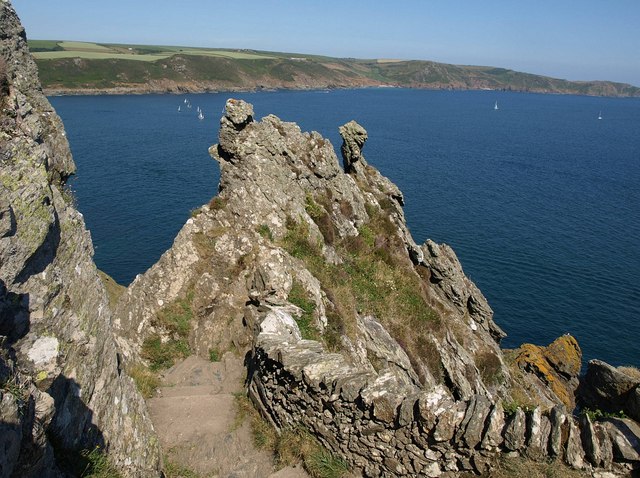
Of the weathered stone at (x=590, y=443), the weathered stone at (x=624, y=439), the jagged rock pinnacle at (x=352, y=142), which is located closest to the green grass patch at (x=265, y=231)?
the jagged rock pinnacle at (x=352, y=142)

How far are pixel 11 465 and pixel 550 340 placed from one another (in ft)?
158

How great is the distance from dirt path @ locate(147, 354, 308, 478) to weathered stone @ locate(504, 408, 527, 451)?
17.3 ft

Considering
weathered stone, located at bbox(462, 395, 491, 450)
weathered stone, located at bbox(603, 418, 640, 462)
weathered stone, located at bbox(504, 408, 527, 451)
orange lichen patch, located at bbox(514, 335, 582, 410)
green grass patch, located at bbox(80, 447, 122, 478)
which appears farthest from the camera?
orange lichen patch, located at bbox(514, 335, 582, 410)

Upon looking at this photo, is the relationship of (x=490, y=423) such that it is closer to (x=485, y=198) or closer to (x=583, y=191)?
(x=485, y=198)

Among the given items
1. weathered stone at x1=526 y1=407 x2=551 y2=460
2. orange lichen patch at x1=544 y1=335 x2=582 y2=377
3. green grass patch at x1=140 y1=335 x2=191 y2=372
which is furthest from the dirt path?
orange lichen patch at x1=544 y1=335 x2=582 y2=377

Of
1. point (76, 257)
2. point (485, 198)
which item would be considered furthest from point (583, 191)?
point (76, 257)

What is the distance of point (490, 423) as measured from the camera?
1056 centimetres

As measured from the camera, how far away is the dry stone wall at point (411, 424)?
33.8ft

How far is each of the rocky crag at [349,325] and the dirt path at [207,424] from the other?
2.93ft

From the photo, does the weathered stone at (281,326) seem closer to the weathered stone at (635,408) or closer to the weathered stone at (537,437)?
the weathered stone at (537,437)

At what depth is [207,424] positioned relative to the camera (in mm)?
13883

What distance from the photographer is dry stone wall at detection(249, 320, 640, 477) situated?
405 inches

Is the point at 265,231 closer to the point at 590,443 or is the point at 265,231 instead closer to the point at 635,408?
the point at 590,443

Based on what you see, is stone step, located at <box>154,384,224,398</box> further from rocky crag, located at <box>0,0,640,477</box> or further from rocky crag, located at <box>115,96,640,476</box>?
rocky crag, located at <box>115,96,640,476</box>
